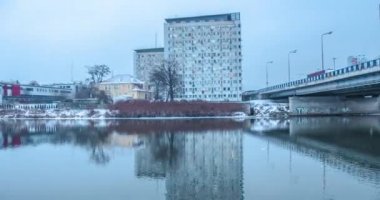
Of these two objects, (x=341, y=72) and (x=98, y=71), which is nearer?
(x=341, y=72)

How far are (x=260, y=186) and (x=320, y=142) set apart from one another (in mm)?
18707

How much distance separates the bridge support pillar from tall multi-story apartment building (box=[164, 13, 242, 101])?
201 feet

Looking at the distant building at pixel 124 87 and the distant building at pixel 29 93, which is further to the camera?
the distant building at pixel 124 87

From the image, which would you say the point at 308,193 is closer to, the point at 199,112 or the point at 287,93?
the point at 199,112

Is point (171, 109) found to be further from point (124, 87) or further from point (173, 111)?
point (124, 87)

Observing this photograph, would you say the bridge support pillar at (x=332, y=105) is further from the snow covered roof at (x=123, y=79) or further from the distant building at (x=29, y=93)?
the distant building at (x=29, y=93)

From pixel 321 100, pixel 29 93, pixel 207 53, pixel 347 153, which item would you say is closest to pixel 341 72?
pixel 321 100

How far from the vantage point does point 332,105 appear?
312ft

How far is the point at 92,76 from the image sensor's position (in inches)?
5856

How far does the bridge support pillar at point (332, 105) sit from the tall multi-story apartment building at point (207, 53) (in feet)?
201

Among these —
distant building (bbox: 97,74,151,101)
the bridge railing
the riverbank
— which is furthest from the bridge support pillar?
distant building (bbox: 97,74,151,101)

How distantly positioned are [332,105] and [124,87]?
74.5 meters

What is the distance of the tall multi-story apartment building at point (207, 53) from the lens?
160750mm

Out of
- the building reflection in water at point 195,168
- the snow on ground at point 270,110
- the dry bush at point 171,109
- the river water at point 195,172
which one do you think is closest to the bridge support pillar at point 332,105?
the snow on ground at point 270,110
